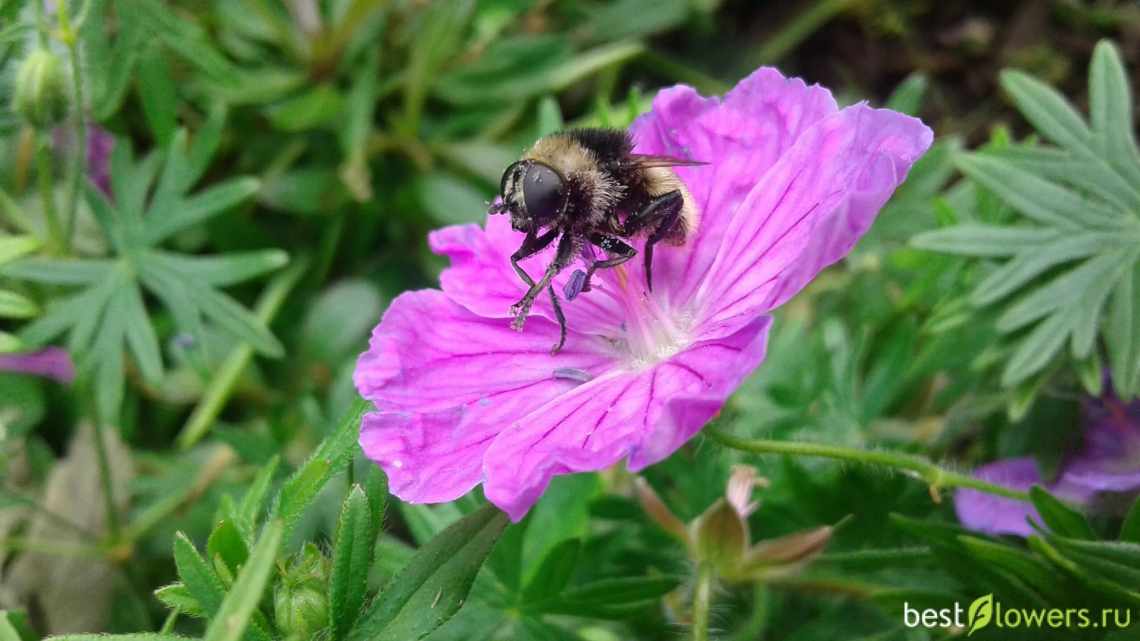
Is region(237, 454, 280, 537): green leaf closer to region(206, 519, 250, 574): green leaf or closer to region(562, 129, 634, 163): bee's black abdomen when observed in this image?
region(206, 519, 250, 574): green leaf

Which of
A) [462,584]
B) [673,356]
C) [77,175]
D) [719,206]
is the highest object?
[77,175]

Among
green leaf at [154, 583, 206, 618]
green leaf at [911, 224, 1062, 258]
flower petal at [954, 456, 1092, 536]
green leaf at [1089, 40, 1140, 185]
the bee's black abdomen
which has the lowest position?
flower petal at [954, 456, 1092, 536]

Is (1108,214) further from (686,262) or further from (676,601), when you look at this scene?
(676,601)

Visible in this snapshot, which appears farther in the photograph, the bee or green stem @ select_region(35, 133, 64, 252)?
green stem @ select_region(35, 133, 64, 252)

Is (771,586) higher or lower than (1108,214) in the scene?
lower

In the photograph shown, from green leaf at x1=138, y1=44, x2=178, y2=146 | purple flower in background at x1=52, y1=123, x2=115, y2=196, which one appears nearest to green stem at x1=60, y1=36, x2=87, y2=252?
green leaf at x1=138, y1=44, x2=178, y2=146

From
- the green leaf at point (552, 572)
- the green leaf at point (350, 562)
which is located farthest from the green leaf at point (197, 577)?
the green leaf at point (552, 572)

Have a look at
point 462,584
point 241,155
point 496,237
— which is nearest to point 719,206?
point 496,237
